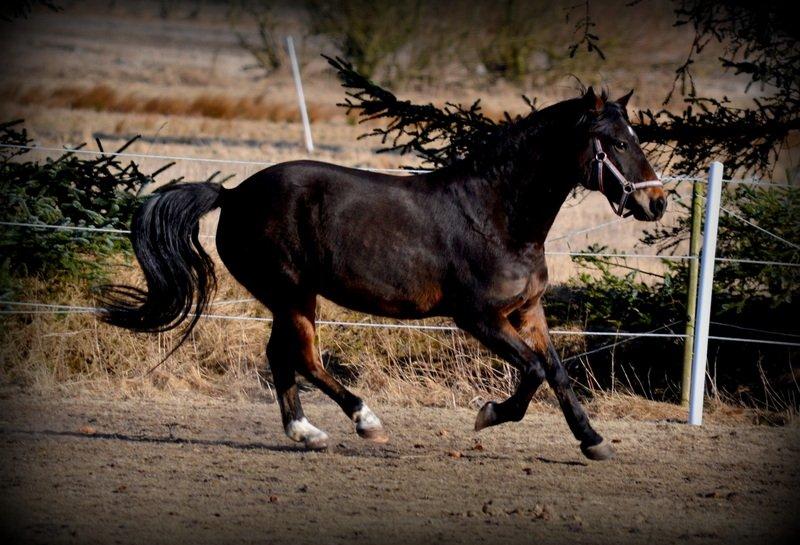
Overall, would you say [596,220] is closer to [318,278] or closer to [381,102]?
[381,102]

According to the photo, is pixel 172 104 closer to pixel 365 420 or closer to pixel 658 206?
pixel 365 420

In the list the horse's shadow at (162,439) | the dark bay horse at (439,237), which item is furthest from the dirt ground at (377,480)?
the dark bay horse at (439,237)

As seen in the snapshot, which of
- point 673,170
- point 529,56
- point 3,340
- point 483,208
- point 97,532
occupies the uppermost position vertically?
point 529,56

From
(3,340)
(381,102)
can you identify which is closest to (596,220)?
(381,102)

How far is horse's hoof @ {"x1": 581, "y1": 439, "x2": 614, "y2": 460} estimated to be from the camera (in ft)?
19.5

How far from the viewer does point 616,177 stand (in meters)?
5.68

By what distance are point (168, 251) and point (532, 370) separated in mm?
2255

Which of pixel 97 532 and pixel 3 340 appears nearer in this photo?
pixel 97 532

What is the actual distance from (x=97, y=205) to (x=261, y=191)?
3.24 m

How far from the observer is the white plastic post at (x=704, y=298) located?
727 centimetres

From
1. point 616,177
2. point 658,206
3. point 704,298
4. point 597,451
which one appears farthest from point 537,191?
point 704,298

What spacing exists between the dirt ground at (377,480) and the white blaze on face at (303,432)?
92mm

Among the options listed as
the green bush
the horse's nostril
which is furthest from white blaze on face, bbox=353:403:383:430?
the green bush

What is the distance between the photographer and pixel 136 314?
6.55 m
